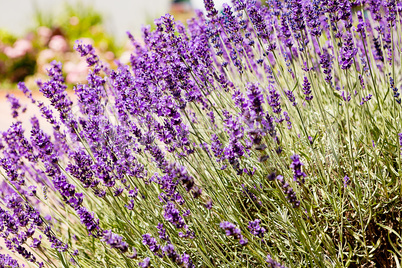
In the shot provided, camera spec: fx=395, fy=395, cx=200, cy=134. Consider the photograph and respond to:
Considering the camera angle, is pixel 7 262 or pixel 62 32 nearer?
pixel 7 262

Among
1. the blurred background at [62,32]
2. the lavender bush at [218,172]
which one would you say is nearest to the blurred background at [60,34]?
the blurred background at [62,32]

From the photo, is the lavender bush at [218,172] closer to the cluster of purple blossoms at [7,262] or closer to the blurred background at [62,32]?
→ the cluster of purple blossoms at [7,262]

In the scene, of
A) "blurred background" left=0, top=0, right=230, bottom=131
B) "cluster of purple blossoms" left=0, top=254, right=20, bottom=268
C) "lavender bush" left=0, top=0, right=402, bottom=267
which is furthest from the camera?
"blurred background" left=0, top=0, right=230, bottom=131

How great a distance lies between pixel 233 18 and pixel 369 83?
1.31 m

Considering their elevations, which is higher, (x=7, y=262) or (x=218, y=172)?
(x=218, y=172)

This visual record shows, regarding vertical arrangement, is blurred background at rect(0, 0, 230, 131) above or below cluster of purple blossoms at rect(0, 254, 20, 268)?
above

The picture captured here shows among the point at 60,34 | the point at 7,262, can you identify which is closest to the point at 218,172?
the point at 7,262

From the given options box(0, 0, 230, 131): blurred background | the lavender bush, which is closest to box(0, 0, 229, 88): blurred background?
box(0, 0, 230, 131): blurred background

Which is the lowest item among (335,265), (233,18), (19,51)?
(335,265)

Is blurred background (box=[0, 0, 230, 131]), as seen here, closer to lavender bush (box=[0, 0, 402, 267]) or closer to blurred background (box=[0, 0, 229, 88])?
blurred background (box=[0, 0, 229, 88])

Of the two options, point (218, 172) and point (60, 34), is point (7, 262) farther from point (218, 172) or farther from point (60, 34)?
point (60, 34)

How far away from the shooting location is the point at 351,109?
127 inches

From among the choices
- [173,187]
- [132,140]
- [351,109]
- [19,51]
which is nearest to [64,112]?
[132,140]

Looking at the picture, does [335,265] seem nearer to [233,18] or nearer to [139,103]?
[139,103]
